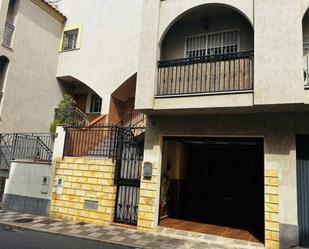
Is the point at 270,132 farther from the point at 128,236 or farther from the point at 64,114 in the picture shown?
the point at 64,114

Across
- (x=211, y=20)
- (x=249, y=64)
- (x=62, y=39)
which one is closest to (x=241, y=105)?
(x=249, y=64)

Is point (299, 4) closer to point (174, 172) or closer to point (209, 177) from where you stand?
point (174, 172)

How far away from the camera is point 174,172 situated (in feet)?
39.5

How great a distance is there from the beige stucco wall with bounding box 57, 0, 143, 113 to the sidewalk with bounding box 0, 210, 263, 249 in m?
7.18

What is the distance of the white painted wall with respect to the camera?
10953 millimetres

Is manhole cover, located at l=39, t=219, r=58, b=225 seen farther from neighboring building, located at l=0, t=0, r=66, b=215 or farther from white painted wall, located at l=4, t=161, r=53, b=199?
white painted wall, located at l=4, t=161, r=53, b=199

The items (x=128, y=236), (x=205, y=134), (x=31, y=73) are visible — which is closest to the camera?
(x=128, y=236)

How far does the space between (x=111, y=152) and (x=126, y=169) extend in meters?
0.87

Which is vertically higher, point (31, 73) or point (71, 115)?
point (31, 73)

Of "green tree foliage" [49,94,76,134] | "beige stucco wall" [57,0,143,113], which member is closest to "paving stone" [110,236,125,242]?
"beige stucco wall" [57,0,143,113]

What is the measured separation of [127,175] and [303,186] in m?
5.63

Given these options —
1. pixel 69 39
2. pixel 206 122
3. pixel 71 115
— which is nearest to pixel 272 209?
pixel 206 122

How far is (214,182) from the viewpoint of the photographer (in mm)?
13594

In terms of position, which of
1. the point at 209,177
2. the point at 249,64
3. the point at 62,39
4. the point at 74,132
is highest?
the point at 62,39
